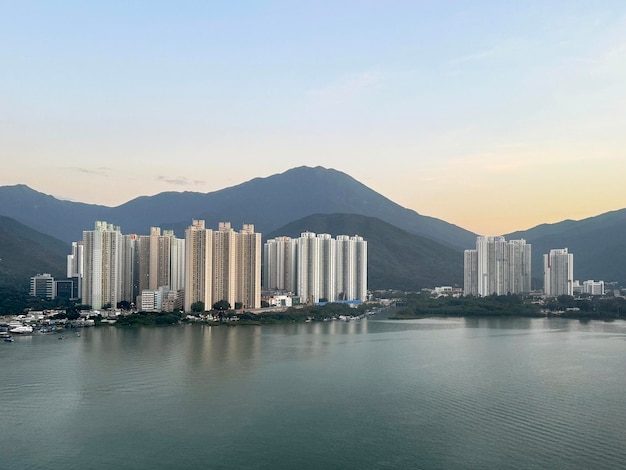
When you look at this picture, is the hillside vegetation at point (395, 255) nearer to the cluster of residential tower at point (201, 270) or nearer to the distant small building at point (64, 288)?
the cluster of residential tower at point (201, 270)

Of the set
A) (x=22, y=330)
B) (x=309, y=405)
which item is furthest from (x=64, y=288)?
(x=309, y=405)

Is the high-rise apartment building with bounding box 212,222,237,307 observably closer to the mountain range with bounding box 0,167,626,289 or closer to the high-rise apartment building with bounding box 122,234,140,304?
the high-rise apartment building with bounding box 122,234,140,304

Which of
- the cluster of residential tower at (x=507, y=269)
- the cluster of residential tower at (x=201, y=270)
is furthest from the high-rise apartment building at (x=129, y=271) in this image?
the cluster of residential tower at (x=507, y=269)

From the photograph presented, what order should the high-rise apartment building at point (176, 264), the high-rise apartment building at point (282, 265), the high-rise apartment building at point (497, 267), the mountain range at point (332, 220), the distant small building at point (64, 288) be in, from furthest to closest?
the mountain range at point (332, 220) < the high-rise apartment building at point (497, 267) < the high-rise apartment building at point (282, 265) < the distant small building at point (64, 288) < the high-rise apartment building at point (176, 264)

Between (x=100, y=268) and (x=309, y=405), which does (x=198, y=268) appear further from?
(x=309, y=405)

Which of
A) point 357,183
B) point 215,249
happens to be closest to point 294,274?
point 215,249

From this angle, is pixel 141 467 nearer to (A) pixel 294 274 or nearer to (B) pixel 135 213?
(A) pixel 294 274

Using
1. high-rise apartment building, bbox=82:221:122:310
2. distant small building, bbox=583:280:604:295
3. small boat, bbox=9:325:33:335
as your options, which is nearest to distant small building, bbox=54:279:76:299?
high-rise apartment building, bbox=82:221:122:310
